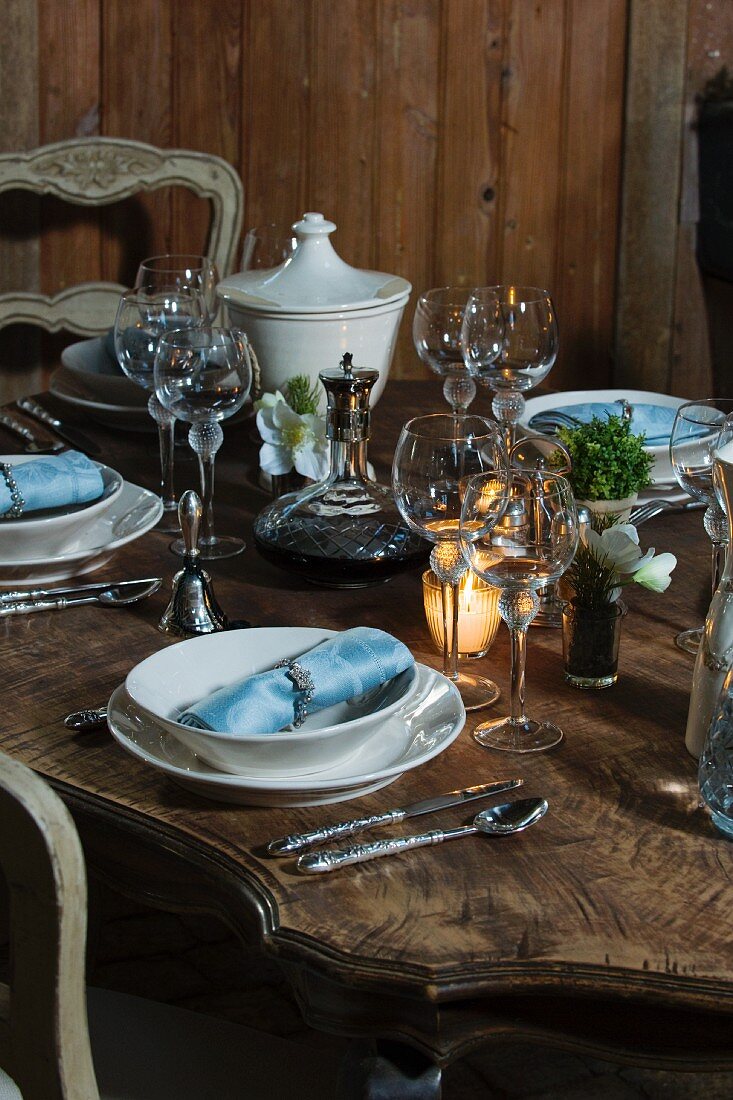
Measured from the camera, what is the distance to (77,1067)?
0.67 m

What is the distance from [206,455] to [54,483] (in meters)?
0.17

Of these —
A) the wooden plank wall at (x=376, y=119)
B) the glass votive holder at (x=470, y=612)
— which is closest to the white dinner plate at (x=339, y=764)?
the glass votive holder at (x=470, y=612)

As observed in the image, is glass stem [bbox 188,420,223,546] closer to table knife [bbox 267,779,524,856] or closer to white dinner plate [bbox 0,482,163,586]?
white dinner plate [bbox 0,482,163,586]

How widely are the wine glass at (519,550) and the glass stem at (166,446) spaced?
1.89ft

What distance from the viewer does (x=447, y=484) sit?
1.02m

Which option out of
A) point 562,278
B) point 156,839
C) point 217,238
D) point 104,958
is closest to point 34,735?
point 156,839

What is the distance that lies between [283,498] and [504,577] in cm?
39

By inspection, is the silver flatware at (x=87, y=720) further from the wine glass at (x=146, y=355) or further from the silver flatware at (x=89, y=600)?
the wine glass at (x=146, y=355)

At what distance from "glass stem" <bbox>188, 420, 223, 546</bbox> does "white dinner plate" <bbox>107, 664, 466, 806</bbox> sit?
0.45 metres

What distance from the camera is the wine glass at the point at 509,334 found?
1394mm

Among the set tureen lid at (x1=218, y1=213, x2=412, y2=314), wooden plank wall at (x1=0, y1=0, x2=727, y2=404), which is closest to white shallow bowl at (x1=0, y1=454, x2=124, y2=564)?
tureen lid at (x1=218, y1=213, x2=412, y2=314)

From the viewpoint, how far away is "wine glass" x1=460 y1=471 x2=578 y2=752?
92 centimetres

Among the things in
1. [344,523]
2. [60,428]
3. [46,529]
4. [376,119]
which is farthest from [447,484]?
[376,119]

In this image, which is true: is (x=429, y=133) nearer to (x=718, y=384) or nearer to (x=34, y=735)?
(x=718, y=384)
